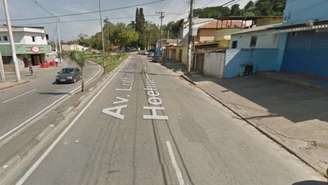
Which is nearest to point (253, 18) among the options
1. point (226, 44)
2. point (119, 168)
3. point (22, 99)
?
point (226, 44)

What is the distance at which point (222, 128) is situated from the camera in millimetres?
7809

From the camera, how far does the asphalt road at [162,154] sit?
15.0 ft

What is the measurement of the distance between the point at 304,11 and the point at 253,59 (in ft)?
15.3

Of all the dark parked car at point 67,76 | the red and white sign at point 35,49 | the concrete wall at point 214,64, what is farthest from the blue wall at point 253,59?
the red and white sign at point 35,49

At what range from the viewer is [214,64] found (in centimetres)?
2022

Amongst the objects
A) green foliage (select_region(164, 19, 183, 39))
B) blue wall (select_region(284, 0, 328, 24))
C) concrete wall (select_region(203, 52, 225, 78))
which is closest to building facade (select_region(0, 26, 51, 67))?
concrete wall (select_region(203, 52, 225, 78))

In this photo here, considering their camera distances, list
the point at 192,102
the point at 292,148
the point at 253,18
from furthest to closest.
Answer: the point at 253,18
the point at 192,102
the point at 292,148

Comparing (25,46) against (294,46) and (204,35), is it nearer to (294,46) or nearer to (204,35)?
(204,35)

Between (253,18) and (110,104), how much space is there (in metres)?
27.4

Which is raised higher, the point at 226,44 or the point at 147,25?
the point at 147,25

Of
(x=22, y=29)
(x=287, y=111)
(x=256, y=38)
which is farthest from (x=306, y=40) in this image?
(x=22, y=29)

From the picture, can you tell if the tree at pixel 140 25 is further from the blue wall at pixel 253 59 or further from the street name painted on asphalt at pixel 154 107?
the street name painted on asphalt at pixel 154 107

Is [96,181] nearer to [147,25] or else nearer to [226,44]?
[226,44]

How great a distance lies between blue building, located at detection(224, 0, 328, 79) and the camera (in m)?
13.1
